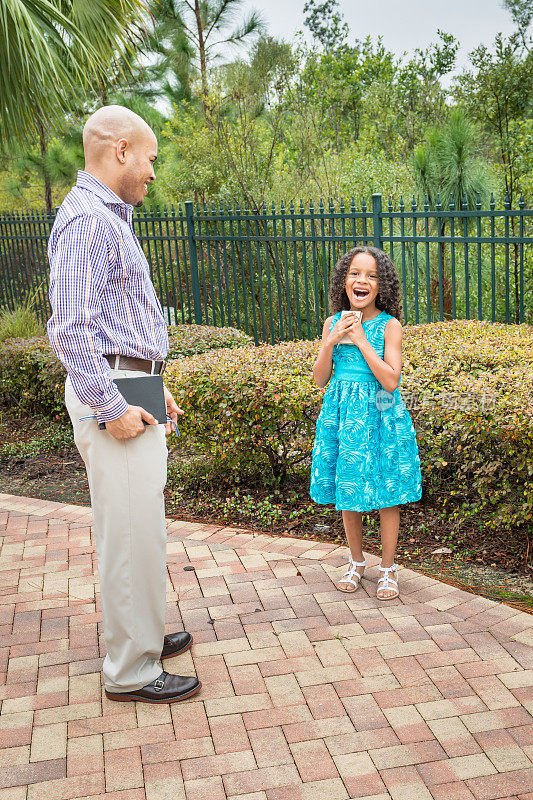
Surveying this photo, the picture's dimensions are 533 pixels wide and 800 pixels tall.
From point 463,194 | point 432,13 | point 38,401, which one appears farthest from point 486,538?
point 432,13

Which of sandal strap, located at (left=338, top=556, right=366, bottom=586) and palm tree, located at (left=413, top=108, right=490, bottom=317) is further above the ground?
palm tree, located at (left=413, top=108, right=490, bottom=317)

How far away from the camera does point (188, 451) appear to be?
229 inches

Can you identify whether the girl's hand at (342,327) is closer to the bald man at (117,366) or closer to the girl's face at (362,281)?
the girl's face at (362,281)

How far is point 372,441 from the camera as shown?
3414 mm

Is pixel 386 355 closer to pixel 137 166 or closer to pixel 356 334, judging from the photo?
pixel 356 334

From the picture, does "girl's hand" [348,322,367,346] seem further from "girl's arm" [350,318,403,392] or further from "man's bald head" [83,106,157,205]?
"man's bald head" [83,106,157,205]

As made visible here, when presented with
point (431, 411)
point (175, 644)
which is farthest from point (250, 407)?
point (175, 644)

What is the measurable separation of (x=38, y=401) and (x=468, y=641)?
5420mm

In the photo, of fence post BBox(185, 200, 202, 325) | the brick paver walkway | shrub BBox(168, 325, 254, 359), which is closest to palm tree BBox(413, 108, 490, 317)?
fence post BBox(185, 200, 202, 325)

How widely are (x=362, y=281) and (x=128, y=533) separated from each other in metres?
1.49

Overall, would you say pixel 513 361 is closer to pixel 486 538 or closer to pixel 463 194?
pixel 486 538

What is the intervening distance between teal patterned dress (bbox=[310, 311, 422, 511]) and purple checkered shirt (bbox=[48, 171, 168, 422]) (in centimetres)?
113

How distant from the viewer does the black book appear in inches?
100

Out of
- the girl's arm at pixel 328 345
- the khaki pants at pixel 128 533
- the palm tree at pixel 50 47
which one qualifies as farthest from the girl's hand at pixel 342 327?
the palm tree at pixel 50 47
